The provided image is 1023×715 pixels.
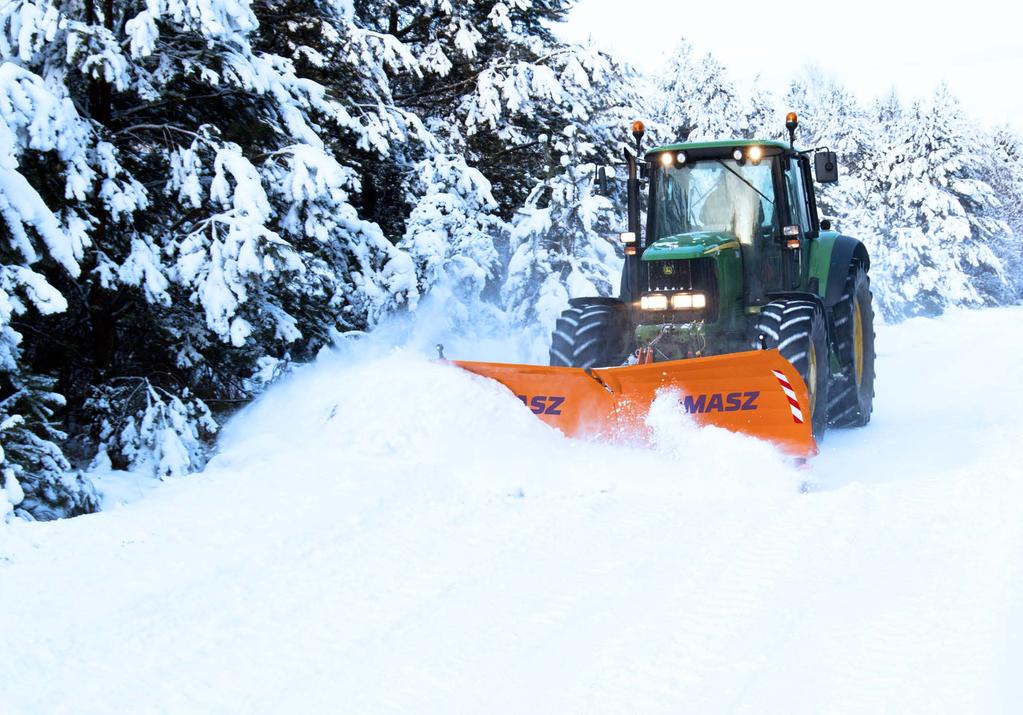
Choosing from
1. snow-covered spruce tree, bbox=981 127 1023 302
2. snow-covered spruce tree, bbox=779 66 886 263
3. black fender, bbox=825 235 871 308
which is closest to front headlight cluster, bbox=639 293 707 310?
black fender, bbox=825 235 871 308

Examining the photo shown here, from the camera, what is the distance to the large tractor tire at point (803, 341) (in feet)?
22.6

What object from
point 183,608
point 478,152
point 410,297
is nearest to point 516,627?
point 183,608

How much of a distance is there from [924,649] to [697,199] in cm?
560

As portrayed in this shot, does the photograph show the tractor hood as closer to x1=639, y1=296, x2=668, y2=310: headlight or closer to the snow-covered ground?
x1=639, y1=296, x2=668, y2=310: headlight

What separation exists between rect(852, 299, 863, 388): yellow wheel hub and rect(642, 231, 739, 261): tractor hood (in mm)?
1605

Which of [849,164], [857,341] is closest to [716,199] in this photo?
[857,341]

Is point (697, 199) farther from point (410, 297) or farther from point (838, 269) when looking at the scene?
point (410, 297)

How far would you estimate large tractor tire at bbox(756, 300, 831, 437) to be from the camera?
689 cm

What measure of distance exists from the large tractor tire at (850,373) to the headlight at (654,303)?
1.79 metres

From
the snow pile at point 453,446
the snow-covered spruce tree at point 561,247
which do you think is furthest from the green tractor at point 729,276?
the snow-covered spruce tree at point 561,247

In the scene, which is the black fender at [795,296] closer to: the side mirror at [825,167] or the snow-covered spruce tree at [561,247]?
the side mirror at [825,167]

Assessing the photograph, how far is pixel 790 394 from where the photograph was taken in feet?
20.5

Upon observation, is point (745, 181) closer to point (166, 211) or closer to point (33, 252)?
point (166, 211)

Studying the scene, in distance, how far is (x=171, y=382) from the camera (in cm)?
763
